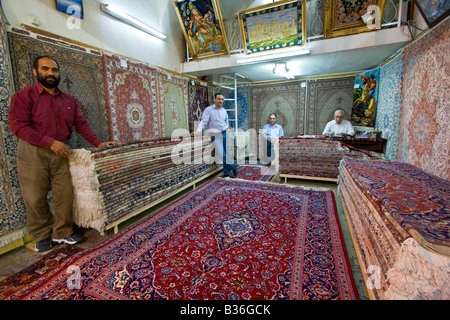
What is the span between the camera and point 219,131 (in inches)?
176

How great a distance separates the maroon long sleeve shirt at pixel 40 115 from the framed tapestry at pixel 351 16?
404 centimetres

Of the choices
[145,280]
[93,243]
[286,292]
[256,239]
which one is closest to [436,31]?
[256,239]

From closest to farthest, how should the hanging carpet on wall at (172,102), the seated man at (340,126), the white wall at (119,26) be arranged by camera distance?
the white wall at (119,26), the hanging carpet on wall at (172,102), the seated man at (340,126)

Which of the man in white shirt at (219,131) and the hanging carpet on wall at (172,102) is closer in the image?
the hanging carpet on wall at (172,102)

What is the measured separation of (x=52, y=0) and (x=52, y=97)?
56.1 inches

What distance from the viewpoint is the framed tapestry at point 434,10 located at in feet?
7.05

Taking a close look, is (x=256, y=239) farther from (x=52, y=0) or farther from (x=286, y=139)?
(x=52, y=0)

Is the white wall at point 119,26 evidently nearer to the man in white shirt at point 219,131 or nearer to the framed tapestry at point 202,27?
the framed tapestry at point 202,27

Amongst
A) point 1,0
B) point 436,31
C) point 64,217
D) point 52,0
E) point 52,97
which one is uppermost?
point 52,0

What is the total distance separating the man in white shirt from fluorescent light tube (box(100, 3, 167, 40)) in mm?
1654

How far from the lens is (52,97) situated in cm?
213

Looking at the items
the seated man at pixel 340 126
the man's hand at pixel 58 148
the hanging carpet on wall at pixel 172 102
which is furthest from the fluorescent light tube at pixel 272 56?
the man's hand at pixel 58 148

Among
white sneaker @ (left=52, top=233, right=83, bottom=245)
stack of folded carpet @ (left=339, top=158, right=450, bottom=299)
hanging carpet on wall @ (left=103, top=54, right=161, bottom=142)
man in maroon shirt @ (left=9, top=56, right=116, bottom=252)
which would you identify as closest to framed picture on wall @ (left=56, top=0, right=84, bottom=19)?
hanging carpet on wall @ (left=103, top=54, right=161, bottom=142)

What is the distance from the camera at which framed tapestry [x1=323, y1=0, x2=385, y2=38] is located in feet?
10.8
